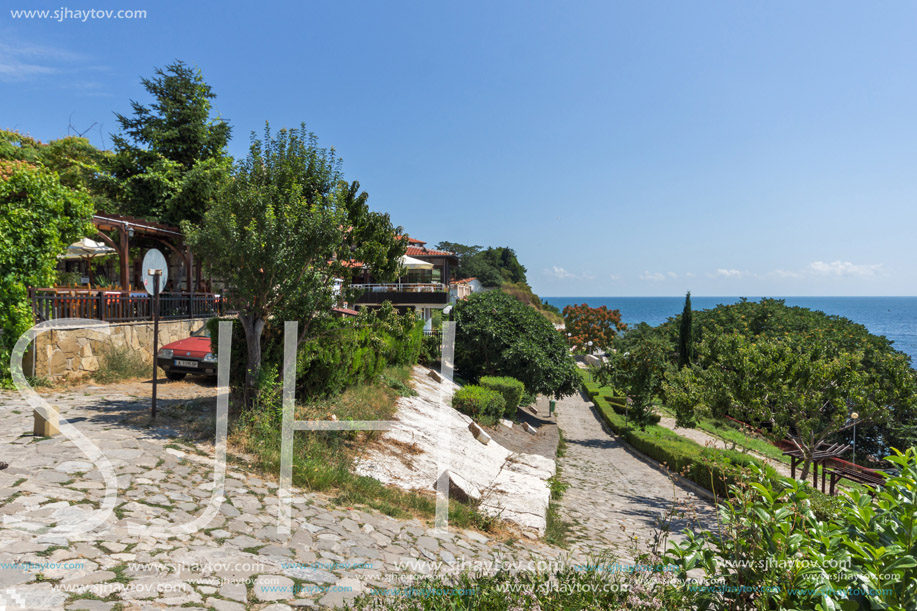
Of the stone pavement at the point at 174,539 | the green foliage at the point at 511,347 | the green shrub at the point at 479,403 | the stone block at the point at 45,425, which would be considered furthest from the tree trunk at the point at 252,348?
the green foliage at the point at 511,347

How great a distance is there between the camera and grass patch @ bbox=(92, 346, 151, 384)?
37.1ft

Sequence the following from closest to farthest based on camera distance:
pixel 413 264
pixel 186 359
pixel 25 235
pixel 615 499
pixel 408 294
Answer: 1. pixel 25 235
2. pixel 186 359
3. pixel 615 499
4. pixel 408 294
5. pixel 413 264

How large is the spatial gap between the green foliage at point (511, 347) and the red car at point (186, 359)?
13.1 metres

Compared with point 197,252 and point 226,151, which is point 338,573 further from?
point 226,151

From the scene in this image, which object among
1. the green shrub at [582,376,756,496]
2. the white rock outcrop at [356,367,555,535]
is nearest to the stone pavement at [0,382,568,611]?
the white rock outcrop at [356,367,555,535]

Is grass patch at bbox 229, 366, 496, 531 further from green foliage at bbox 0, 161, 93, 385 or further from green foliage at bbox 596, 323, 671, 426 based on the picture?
green foliage at bbox 596, 323, 671, 426

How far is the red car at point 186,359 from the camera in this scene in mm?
11539

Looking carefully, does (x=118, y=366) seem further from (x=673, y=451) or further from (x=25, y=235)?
(x=673, y=451)

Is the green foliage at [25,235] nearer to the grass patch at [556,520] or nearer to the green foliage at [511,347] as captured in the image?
the grass patch at [556,520]

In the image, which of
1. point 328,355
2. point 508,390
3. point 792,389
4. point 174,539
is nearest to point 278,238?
point 328,355

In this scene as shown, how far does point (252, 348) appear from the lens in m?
8.98

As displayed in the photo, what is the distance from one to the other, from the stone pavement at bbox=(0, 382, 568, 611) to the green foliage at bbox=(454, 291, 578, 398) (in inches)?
592

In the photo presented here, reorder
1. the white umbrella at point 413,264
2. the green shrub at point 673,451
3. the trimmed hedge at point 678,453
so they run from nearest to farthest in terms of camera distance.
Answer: the trimmed hedge at point 678,453 → the green shrub at point 673,451 → the white umbrella at point 413,264

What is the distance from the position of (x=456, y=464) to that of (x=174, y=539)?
6682 millimetres
